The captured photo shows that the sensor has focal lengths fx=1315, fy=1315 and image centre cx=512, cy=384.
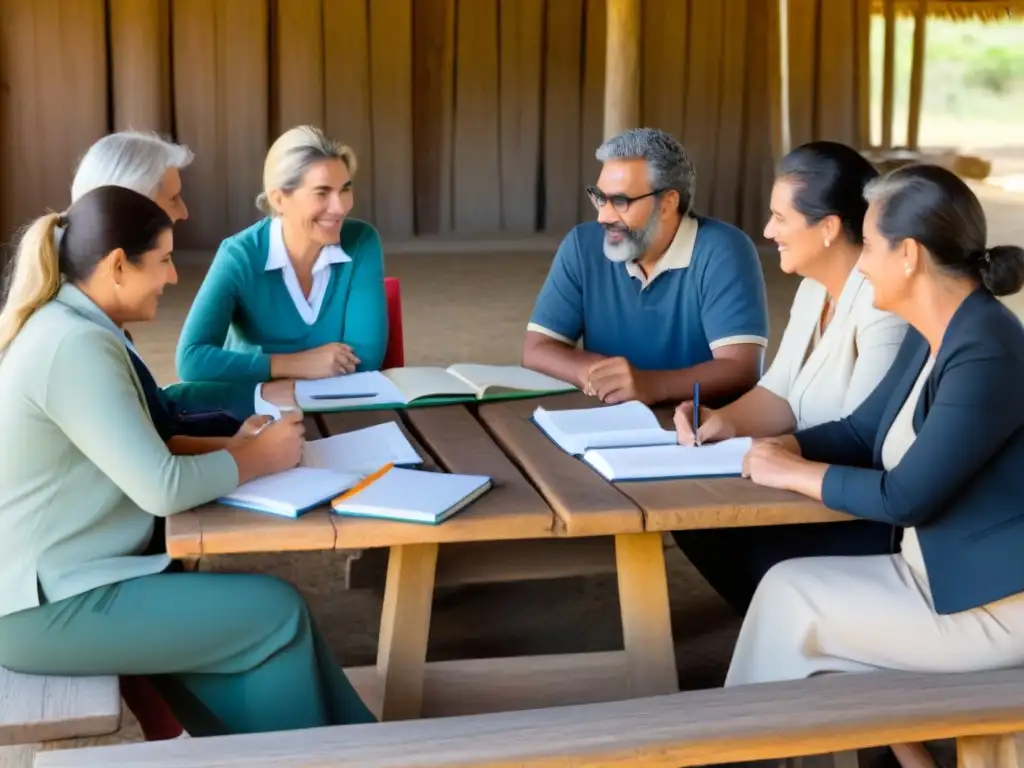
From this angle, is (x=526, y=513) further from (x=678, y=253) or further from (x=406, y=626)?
(x=678, y=253)

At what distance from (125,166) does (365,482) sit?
1462 millimetres

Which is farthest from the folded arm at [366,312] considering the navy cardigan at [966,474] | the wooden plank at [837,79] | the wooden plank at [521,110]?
the wooden plank at [837,79]

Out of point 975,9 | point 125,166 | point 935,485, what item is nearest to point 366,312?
point 125,166

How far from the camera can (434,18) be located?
35.0ft

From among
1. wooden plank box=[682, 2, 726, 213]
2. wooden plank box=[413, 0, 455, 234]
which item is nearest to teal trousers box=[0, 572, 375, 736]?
wooden plank box=[413, 0, 455, 234]

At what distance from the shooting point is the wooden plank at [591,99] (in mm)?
11062

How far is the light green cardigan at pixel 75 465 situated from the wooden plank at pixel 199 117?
7.95 m

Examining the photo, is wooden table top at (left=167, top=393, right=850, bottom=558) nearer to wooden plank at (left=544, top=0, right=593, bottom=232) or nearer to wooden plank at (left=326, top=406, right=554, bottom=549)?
wooden plank at (left=326, top=406, right=554, bottom=549)

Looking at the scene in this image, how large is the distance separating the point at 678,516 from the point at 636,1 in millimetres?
6876

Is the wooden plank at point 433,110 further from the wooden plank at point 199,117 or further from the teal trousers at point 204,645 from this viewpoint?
the teal trousers at point 204,645

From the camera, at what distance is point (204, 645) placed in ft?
7.91

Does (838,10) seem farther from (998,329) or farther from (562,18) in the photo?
(998,329)

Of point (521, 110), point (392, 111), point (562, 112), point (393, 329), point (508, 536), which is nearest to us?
point (508, 536)

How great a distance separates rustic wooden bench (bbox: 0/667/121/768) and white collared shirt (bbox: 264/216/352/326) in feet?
5.34
